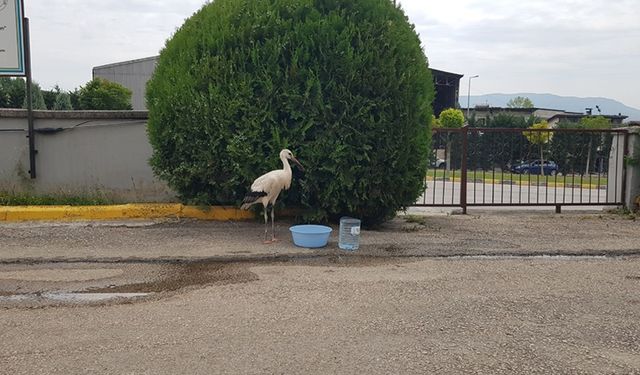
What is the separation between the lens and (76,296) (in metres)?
4.71

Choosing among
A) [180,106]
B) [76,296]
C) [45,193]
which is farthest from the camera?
[45,193]

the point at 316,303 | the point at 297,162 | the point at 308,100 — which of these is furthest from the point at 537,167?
the point at 316,303

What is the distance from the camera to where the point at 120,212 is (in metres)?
7.82

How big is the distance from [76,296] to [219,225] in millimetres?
2930

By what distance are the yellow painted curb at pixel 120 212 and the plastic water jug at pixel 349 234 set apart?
1812 mm

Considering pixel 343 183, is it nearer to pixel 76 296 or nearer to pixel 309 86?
pixel 309 86

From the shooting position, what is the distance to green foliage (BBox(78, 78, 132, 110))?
24.5 m

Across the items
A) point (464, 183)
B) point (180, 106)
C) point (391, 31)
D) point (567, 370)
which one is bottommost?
point (567, 370)

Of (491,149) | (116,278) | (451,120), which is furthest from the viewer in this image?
(451,120)

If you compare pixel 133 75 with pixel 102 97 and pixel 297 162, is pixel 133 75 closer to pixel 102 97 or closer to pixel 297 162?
pixel 102 97

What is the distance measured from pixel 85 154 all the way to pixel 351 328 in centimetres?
643

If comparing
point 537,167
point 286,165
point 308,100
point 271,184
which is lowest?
point 537,167

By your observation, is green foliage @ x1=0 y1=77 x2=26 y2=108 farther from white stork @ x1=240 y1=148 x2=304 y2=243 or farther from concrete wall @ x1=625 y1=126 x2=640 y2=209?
concrete wall @ x1=625 y1=126 x2=640 y2=209

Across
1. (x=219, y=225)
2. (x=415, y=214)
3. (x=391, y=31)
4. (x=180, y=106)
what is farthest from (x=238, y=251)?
(x=415, y=214)
